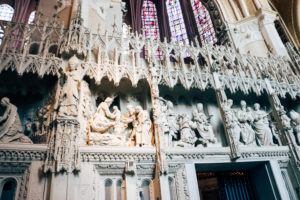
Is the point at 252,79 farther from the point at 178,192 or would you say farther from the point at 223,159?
the point at 178,192

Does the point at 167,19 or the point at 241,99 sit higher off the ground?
the point at 167,19

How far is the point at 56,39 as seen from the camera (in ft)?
22.9

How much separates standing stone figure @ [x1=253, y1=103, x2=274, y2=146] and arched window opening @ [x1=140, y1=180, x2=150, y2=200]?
3.93 metres

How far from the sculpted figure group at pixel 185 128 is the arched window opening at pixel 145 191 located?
1.16m

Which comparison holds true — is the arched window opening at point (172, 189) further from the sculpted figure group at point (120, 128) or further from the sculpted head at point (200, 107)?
the sculpted head at point (200, 107)

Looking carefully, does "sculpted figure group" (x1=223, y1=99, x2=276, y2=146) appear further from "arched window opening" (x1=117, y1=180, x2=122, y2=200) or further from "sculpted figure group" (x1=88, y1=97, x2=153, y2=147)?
"arched window opening" (x1=117, y1=180, x2=122, y2=200)

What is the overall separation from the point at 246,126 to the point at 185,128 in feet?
6.99

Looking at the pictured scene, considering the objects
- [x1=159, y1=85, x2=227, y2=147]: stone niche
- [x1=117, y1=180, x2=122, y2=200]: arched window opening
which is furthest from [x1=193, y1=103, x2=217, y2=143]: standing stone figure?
[x1=117, y1=180, x2=122, y2=200]: arched window opening

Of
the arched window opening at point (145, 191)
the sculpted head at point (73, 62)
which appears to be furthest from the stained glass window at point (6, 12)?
the arched window opening at point (145, 191)

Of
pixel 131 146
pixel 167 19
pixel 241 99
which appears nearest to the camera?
pixel 131 146

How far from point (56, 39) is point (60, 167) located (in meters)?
3.83

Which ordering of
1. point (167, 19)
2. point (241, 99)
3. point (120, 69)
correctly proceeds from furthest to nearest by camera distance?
point (167, 19), point (241, 99), point (120, 69)

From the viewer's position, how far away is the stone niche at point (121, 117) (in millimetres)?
6305

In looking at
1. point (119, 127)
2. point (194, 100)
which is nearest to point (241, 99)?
point (194, 100)
